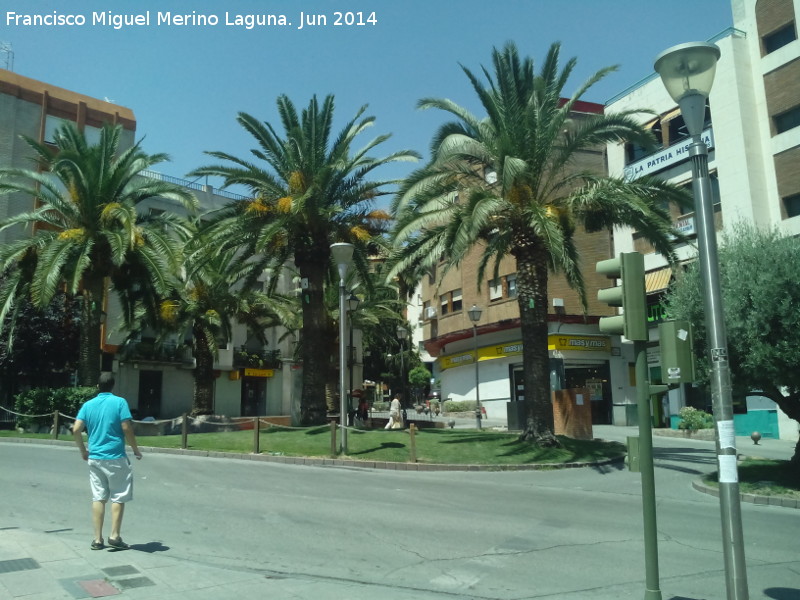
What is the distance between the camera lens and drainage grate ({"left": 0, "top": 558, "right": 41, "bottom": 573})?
6.50 m

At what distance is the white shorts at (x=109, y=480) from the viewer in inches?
286

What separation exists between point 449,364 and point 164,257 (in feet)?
80.9

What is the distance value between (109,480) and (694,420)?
2345 centimetres

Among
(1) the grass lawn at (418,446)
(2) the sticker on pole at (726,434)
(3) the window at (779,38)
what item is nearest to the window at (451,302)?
(3) the window at (779,38)

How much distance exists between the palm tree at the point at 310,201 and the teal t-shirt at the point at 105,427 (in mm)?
13345

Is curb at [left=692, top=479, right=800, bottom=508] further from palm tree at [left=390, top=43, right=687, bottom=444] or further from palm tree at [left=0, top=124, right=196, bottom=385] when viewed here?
palm tree at [left=0, top=124, right=196, bottom=385]

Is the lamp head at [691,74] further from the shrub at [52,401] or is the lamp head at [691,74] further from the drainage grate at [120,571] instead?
the shrub at [52,401]

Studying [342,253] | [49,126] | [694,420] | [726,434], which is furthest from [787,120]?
[49,126]

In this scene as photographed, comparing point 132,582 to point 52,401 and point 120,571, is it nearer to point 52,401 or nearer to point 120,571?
point 120,571

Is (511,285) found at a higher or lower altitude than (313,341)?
higher

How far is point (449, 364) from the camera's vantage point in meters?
44.6

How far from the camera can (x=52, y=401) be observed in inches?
896

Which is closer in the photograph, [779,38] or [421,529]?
[421,529]

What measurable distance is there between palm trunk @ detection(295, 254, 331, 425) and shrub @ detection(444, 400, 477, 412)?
18.5 meters
